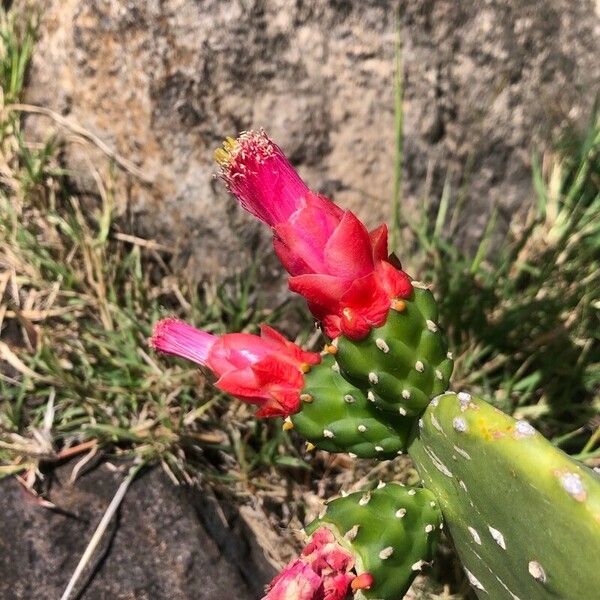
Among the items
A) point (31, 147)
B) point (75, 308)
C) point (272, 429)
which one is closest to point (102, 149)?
point (31, 147)

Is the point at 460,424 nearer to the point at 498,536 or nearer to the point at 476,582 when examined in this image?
the point at 498,536

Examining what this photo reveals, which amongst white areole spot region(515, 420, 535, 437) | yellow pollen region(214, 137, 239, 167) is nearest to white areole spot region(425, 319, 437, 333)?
white areole spot region(515, 420, 535, 437)

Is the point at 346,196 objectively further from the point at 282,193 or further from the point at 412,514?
the point at 412,514

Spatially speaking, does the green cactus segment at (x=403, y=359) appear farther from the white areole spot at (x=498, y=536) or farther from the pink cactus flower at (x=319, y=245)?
the white areole spot at (x=498, y=536)

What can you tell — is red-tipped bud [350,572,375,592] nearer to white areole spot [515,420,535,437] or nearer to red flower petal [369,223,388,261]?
white areole spot [515,420,535,437]

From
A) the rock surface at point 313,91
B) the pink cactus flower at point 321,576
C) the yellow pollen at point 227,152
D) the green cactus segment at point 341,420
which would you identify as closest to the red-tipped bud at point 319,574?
the pink cactus flower at point 321,576

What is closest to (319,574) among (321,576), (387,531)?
(321,576)
